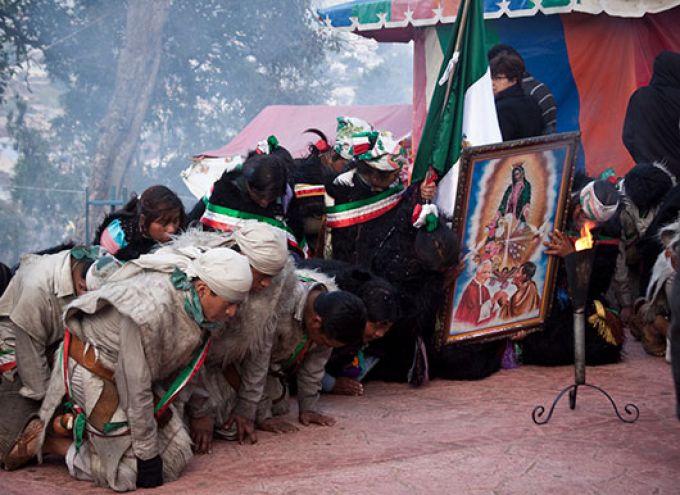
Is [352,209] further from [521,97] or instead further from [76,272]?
[76,272]

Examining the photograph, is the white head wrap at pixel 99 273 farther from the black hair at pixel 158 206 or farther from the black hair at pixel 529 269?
the black hair at pixel 529 269

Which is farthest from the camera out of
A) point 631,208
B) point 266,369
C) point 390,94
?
point 390,94

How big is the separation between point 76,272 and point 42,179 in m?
18.3

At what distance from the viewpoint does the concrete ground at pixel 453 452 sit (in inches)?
171

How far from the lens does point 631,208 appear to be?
7.79m

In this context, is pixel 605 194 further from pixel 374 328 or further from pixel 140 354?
pixel 140 354

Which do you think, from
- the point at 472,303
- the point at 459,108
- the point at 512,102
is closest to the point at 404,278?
the point at 472,303

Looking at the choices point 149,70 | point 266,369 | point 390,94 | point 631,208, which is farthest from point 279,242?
point 390,94

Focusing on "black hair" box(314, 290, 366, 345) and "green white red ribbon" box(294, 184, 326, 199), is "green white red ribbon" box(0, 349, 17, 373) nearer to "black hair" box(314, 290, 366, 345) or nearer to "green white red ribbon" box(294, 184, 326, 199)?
"black hair" box(314, 290, 366, 345)

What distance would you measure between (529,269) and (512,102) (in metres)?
1.35

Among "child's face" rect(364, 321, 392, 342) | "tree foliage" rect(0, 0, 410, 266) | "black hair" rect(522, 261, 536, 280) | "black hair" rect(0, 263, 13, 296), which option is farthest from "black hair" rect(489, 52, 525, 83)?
"tree foliage" rect(0, 0, 410, 266)

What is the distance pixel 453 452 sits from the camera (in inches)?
191

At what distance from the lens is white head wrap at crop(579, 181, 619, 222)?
19.9ft

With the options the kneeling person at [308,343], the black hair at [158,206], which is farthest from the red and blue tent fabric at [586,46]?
the kneeling person at [308,343]
